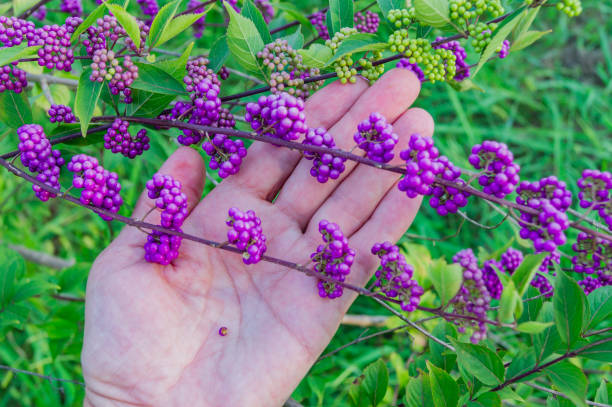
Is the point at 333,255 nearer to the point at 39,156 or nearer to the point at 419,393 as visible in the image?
the point at 419,393

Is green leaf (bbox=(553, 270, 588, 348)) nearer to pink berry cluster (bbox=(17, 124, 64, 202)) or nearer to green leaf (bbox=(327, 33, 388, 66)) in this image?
green leaf (bbox=(327, 33, 388, 66))

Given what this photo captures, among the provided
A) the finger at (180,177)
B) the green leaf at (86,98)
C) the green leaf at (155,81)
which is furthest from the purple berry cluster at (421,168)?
the green leaf at (86,98)

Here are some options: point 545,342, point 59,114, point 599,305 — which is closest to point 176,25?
point 59,114

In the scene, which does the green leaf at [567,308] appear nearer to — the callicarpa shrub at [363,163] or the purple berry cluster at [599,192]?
the callicarpa shrub at [363,163]

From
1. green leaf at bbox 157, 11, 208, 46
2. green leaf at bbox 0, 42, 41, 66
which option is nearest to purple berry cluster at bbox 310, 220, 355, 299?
green leaf at bbox 157, 11, 208, 46

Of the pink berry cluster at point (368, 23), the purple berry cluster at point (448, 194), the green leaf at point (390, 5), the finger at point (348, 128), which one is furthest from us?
the pink berry cluster at point (368, 23)

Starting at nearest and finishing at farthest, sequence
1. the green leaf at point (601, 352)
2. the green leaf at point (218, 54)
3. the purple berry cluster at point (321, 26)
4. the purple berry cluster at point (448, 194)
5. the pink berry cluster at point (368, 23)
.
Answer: the green leaf at point (601, 352) → the purple berry cluster at point (448, 194) → the green leaf at point (218, 54) → the pink berry cluster at point (368, 23) → the purple berry cluster at point (321, 26)

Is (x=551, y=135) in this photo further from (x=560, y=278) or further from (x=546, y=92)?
(x=560, y=278)

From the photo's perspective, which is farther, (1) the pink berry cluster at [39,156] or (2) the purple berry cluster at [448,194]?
(1) the pink berry cluster at [39,156]
